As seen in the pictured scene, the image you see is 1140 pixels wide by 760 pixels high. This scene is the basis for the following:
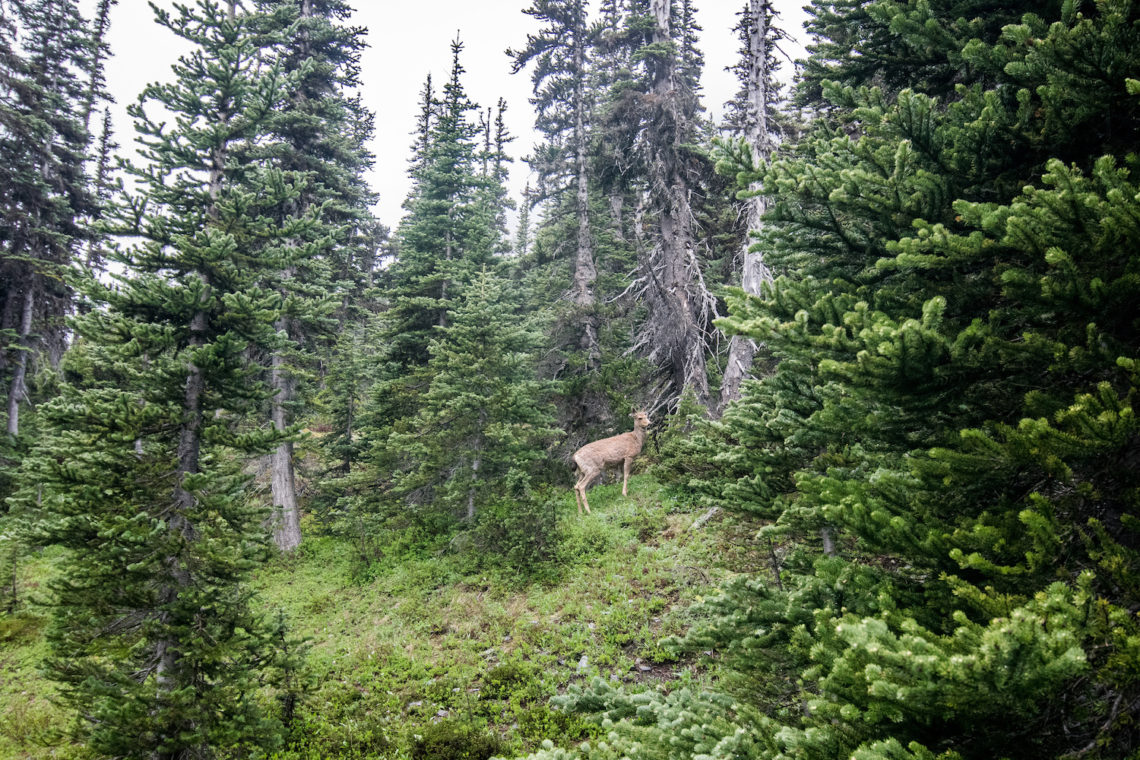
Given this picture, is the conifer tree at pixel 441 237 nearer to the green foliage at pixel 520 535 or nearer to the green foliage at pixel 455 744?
the green foliage at pixel 520 535

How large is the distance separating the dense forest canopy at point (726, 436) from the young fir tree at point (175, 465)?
5 cm

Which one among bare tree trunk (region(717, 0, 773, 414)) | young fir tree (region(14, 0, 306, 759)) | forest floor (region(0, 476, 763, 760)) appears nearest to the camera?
young fir tree (region(14, 0, 306, 759))

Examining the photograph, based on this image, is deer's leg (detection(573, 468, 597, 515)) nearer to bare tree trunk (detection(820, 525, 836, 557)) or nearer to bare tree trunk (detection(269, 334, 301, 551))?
bare tree trunk (detection(269, 334, 301, 551))

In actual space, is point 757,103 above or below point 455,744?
above

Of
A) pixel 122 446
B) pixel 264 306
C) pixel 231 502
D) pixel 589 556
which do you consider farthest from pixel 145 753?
pixel 589 556

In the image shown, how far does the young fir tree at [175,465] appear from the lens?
5652mm

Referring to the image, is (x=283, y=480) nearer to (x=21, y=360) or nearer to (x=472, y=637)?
(x=472, y=637)

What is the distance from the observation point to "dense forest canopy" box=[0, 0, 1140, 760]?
229 centimetres

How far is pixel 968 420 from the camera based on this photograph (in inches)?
119

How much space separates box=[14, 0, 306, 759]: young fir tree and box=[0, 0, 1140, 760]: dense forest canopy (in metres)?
0.05

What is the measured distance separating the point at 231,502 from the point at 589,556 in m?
7.29

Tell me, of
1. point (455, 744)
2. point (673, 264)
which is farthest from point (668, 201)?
point (455, 744)

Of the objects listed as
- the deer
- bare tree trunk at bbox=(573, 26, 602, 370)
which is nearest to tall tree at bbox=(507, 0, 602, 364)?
bare tree trunk at bbox=(573, 26, 602, 370)

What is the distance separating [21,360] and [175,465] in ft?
64.9
